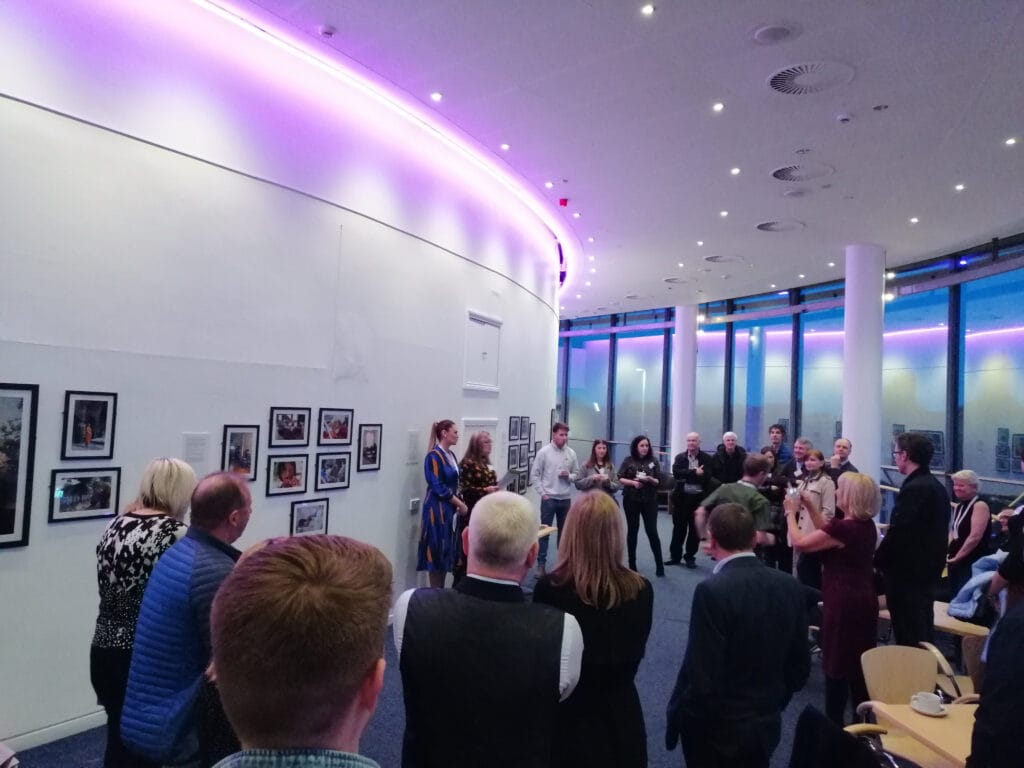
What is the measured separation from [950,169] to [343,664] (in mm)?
8041

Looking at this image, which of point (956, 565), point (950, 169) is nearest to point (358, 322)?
point (956, 565)

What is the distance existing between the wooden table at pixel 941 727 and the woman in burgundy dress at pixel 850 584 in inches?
26.3

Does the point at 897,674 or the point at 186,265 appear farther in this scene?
the point at 186,265

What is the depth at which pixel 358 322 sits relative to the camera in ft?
17.3

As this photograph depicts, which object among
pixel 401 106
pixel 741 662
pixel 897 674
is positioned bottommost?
pixel 897 674

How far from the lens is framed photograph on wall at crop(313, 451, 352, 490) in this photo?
4.95m

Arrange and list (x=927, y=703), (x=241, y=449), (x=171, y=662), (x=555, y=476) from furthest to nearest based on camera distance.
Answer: (x=555, y=476) → (x=241, y=449) → (x=927, y=703) → (x=171, y=662)

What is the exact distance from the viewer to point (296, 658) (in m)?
0.85

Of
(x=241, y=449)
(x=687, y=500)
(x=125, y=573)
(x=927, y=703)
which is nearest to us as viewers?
(x=125, y=573)

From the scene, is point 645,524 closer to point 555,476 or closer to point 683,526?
point 683,526

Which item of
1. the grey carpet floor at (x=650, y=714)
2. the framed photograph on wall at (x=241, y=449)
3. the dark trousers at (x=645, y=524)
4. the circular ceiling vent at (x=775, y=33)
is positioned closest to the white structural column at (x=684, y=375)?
the dark trousers at (x=645, y=524)

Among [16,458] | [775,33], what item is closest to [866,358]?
[775,33]

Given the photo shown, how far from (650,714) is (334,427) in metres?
3.08

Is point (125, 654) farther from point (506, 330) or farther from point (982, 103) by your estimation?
point (982, 103)
